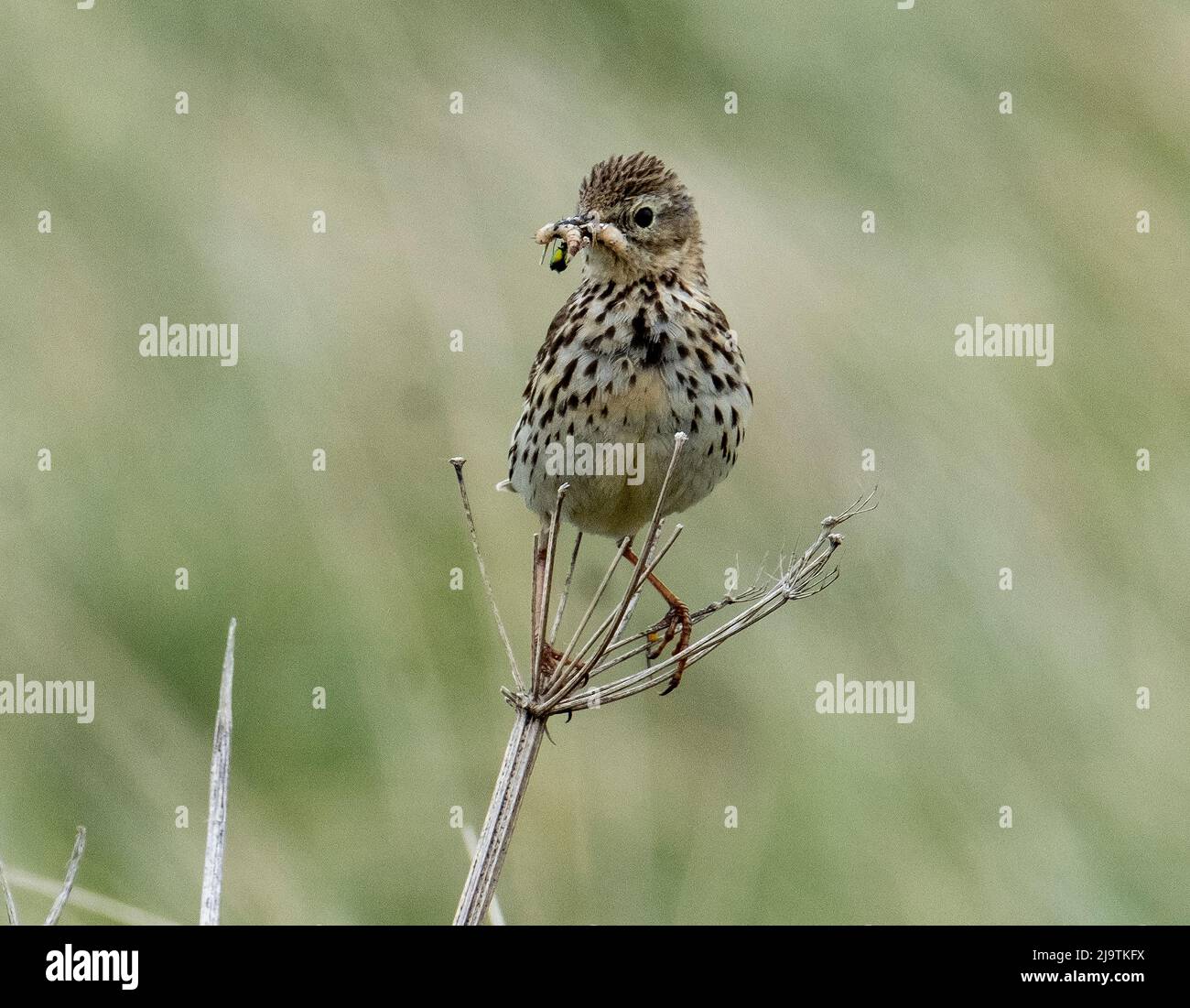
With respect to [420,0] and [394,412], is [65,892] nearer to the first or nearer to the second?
[394,412]

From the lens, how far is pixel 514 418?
7234mm

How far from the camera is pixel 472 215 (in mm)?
7805

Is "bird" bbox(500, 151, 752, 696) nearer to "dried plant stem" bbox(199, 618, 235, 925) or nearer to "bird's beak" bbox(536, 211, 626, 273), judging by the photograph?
"bird's beak" bbox(536, 211, 626, 273)

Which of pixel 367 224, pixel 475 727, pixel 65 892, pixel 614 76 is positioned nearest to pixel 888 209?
pixel 614 76

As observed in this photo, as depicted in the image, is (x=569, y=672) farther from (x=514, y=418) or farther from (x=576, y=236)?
(x=514, y=418)

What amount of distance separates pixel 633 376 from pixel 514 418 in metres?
2.15

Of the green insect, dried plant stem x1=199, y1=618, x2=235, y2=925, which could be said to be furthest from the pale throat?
dried plant stem x1=199, y1=618, x2=235, y2=925

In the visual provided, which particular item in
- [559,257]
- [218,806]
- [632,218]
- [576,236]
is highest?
[632,218]

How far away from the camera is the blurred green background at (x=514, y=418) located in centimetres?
686

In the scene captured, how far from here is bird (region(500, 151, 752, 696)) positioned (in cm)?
511

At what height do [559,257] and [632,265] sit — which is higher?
[632,265]

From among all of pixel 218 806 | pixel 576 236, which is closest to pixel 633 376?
pixel 576 236

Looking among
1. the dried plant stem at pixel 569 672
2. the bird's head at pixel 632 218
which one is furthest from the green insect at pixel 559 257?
the dried plant stem at pixel 569 672

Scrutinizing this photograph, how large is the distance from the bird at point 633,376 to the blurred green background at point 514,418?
1.76m
